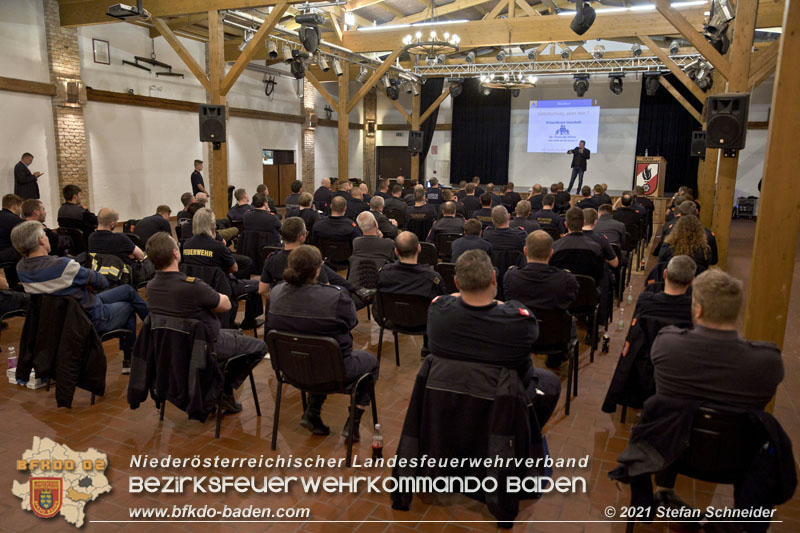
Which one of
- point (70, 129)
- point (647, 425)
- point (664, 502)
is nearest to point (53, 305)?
point (647, 425)

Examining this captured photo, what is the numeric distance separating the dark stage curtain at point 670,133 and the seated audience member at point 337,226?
13628 mm

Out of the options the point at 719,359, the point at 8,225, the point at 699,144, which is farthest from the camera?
the point at 699,144

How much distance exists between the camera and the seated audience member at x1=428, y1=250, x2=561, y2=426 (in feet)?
7.88

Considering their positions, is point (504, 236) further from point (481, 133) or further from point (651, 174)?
point (481, 133)

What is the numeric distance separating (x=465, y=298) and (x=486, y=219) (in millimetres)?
5440

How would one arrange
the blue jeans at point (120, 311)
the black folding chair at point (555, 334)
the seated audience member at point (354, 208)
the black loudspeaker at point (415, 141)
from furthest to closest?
the black loudspeaker at point (415, 141)
the seated audience member at point (354, 208)
the blue jeans at point (120, 311)
the black folding chair at point (555, 334)

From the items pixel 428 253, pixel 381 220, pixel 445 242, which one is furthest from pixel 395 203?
pixel 428 253

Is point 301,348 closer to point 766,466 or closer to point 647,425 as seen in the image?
point 647,425

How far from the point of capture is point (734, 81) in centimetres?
600

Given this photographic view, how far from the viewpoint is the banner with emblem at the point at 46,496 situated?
2.71m

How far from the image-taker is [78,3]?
32.7ft

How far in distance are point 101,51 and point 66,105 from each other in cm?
147

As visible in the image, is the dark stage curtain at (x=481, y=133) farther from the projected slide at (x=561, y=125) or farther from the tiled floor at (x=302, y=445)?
the tiled floor at (x=302, y=445)

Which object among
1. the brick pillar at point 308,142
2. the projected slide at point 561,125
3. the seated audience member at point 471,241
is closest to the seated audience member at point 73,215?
the seated audience member at point 471,241
